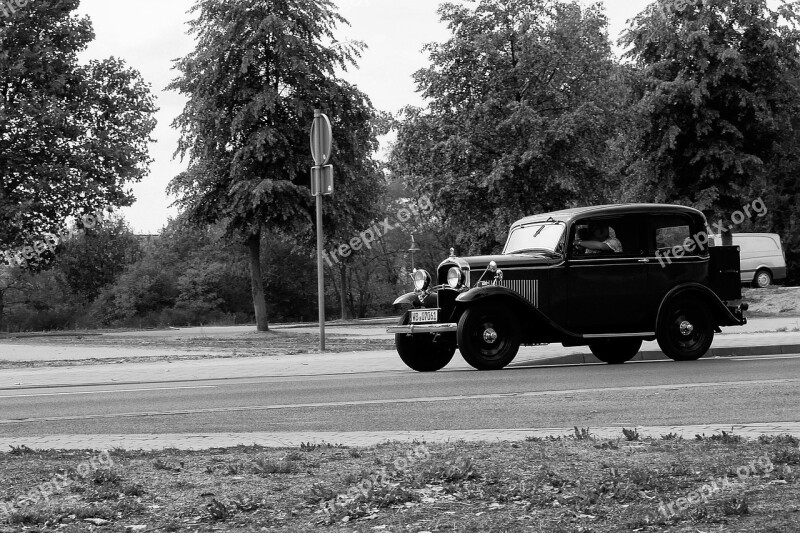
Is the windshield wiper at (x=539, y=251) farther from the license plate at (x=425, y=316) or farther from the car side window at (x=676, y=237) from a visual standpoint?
the license plate at (x=425, y=316)

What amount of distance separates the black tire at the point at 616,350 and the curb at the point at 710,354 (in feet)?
0.54

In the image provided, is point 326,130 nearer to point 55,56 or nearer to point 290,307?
point 55,56

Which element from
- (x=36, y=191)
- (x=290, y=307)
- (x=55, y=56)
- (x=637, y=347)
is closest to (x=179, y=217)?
(x=36, y=191)

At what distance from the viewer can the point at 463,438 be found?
7711 millimetres

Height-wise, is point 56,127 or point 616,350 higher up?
point 56,127

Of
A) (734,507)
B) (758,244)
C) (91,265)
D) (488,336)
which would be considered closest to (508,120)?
(758,244)

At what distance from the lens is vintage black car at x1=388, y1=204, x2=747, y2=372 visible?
14.0 meters

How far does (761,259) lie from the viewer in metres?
46.5

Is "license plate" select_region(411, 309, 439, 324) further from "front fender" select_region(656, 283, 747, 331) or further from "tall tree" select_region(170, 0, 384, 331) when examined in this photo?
"tall tree" select_region(170, 0, 384, 331)

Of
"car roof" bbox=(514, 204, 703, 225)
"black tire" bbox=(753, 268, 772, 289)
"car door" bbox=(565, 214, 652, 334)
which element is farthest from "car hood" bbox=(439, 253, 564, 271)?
"black tire" bbox=(753, 268, 772, 289)

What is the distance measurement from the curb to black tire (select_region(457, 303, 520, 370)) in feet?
6.61

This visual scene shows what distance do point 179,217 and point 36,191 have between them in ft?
20.0

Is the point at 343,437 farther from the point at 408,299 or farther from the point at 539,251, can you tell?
the point at 539,251

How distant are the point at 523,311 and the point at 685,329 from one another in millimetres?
2613
